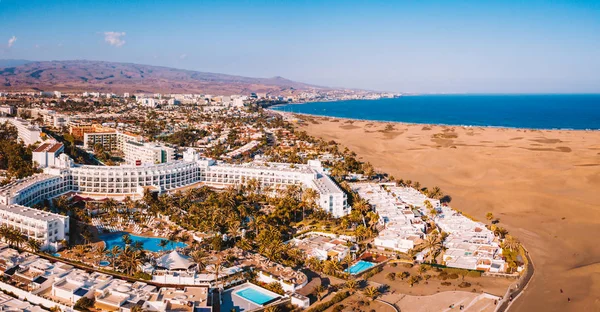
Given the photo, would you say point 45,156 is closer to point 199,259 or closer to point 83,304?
point 199,259

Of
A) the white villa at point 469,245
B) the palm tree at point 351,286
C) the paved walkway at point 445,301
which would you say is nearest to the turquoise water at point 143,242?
the palm tree at point 351,286

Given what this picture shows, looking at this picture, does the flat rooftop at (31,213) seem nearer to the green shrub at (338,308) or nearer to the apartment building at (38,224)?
the apartment building at (38,224)

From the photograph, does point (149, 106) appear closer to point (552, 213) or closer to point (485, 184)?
point (485, 184)

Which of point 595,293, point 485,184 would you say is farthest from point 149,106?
point 595,293

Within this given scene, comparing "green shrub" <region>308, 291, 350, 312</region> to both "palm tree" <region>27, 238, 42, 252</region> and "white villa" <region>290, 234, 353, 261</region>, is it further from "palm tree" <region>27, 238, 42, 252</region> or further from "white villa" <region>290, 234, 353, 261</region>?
"palm tree" <region>27, 238, 42, 252</region>

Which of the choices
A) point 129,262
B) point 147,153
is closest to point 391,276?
point 129,262

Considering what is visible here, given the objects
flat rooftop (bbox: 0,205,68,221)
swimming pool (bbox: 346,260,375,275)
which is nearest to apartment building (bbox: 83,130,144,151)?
flat rooftop (bbox: 0,205,68,221)
